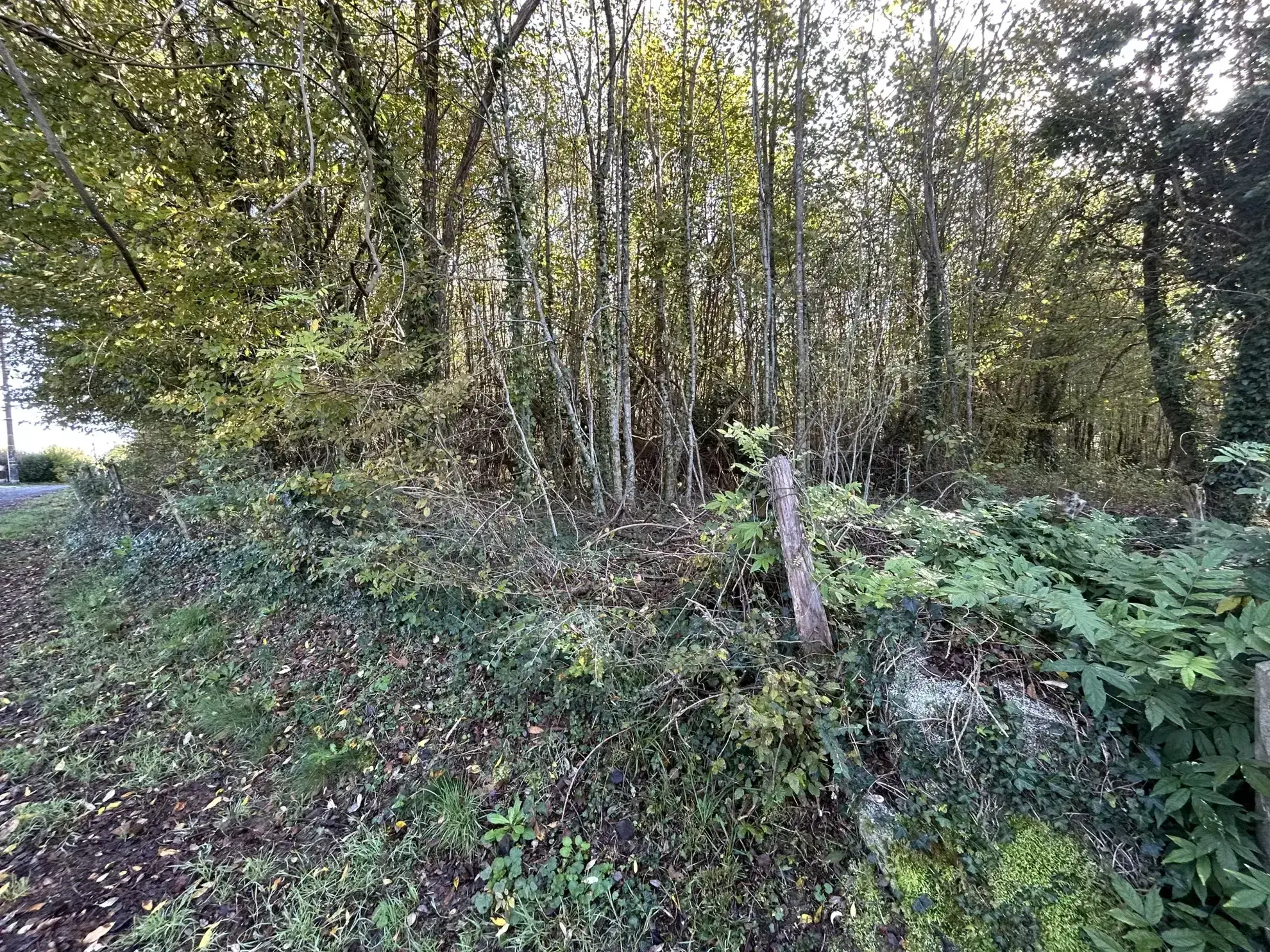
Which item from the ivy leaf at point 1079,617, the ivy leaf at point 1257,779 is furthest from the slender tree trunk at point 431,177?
the ivy leaf at point 1257,779

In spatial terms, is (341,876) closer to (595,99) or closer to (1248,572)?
(1248,572)

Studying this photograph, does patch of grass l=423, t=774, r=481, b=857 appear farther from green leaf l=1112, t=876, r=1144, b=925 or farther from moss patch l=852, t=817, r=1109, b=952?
green leaf l=1112, t=876, r=1144, b=925

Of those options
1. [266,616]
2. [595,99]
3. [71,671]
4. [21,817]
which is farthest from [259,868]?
[595,99]

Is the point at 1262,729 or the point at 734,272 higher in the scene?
the point at 734,272

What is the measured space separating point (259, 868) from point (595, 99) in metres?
5.69

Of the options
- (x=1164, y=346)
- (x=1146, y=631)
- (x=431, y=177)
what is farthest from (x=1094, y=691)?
(x=1164, y=346)

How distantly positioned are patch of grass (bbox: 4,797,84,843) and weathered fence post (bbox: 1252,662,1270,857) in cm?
490

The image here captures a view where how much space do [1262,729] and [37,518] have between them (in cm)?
1364

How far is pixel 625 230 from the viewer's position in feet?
13.6

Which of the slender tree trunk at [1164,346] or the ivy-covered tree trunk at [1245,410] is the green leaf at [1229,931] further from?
the slender tree trunk at [1164,346]

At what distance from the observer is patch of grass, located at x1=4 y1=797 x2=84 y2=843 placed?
2.47 metres

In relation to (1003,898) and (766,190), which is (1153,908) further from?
(766,190)

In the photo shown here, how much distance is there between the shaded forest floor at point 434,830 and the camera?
5.75ft

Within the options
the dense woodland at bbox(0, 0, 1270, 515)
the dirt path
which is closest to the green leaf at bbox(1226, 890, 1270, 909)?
the dense woodland at bbox(0, 0, 1270, 515)
